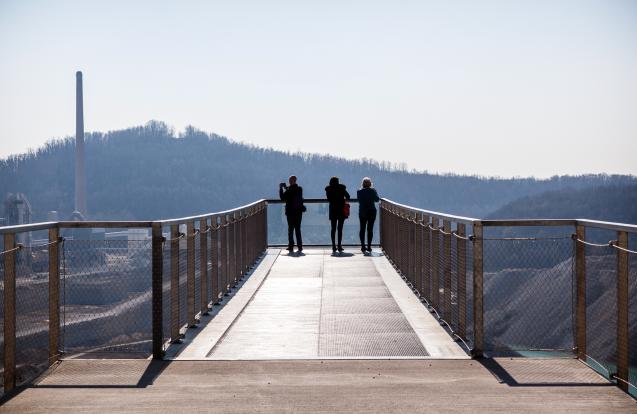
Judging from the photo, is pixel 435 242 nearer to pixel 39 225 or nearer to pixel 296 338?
pixel 296 338

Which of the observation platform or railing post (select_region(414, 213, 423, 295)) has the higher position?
railing post (select_region(414, 213, 423, 295))

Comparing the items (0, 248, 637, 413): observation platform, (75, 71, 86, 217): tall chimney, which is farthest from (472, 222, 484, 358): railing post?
(75, 71, 86, 217): tall chimney

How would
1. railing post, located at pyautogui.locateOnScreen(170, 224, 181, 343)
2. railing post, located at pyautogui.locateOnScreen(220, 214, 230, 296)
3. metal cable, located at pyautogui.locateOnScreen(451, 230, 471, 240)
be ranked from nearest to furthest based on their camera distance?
metal cable, located at pyautogui.locateOnScreen(451, 230, 471, 240)
railing post, located at pyautogui.locateOnScreen(170, 224, 181, 343)
railing post, located at pyautogui.locateOnScreen(220, 214, 230, 296)

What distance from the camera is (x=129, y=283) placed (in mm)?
11742

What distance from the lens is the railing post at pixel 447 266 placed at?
9.70 meters

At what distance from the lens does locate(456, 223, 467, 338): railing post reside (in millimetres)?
8734

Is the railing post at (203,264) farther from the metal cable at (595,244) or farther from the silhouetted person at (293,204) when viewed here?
the silhouetted person at (293,204)

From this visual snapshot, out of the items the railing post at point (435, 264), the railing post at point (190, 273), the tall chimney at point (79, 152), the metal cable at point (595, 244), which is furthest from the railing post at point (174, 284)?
the tall chimney at point (79, 152)

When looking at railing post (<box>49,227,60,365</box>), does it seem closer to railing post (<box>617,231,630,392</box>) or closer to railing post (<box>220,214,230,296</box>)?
railing post (<box>617,231,630,392</box>)

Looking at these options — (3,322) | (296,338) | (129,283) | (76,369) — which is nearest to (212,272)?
(129,283)

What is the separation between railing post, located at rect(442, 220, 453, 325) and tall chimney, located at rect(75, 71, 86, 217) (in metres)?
131

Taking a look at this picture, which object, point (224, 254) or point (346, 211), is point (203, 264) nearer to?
point (224, 254)

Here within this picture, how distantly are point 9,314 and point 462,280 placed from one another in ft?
13.8

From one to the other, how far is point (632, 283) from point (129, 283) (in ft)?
21.2
